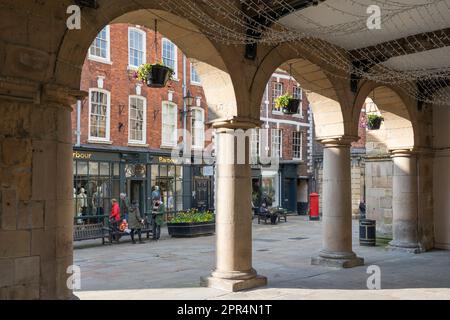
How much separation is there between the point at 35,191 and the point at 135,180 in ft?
44.9

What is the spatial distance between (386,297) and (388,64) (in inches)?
196

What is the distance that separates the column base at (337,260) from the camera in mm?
8445

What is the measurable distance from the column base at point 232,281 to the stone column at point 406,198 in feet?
18.2

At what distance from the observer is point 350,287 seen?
22.5 ft

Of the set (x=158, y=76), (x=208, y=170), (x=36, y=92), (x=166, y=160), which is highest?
(x=158, y=76)

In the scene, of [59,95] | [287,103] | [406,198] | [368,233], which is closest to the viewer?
[59,95]

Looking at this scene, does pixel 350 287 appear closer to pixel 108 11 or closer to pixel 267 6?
pixel 267 6

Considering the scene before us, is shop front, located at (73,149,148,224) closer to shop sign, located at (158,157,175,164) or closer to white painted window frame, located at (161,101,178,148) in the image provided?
shop sign, located at (158,157,175,164)

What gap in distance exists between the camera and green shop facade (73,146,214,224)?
15.9 metres

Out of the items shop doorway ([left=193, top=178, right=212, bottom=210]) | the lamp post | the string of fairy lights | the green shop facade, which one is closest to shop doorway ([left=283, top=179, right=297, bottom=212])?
the green shop facade

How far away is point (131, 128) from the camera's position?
57.3 feet

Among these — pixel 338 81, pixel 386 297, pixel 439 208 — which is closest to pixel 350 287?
pixel 386 297

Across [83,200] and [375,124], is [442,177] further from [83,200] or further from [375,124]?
[83,200]

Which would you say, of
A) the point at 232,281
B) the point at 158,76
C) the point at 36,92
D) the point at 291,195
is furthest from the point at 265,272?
the point at 291,195
